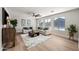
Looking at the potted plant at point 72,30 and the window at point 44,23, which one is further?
the window at point 44,23

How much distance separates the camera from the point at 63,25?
120 inches

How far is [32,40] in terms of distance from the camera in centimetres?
320

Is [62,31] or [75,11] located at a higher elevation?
[75,11]

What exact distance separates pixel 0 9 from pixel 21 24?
31.7 inches

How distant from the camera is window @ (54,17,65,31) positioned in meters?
3.06

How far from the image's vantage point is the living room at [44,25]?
295cm

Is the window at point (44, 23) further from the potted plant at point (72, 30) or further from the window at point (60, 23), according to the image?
the potted plant at point (72, 30)

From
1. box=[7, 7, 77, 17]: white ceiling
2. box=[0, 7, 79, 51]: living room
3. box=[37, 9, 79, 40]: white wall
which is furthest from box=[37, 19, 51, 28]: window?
box=[7, 7, 77, 17]: white ceiling

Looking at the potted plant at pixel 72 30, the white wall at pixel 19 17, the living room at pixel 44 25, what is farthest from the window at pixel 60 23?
the white wall at pixel 19 17

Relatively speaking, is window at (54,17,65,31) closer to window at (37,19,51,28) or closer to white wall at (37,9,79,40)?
white wall at (37,9,79,40)

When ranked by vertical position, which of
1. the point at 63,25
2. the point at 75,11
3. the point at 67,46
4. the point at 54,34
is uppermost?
the point at 75,11

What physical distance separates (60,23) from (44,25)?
0.57 m
